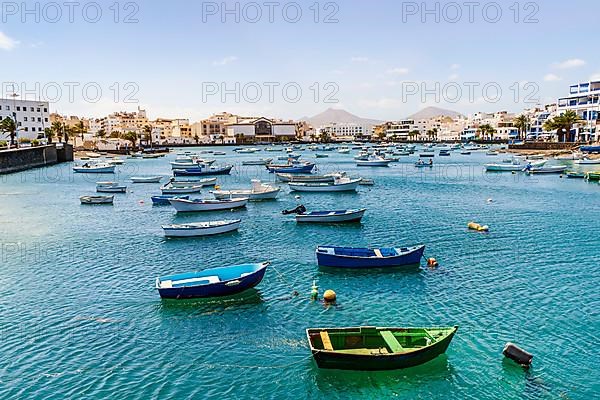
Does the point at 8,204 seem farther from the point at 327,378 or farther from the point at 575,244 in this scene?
the point at 575,244

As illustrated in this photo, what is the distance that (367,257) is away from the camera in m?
27.1

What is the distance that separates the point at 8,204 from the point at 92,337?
129ft

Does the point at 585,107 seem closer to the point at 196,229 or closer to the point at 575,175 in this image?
the point at 575,175

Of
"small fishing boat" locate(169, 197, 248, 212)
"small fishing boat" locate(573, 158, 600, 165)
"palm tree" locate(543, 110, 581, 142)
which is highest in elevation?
"palm tree" locate(543, 110, 581, 142)

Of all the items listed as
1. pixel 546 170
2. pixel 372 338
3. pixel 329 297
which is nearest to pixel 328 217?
pixel 329 297

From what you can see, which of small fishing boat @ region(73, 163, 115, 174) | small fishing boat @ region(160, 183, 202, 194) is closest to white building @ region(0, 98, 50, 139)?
small fishing boat @ region(73, 163, 115, 174)

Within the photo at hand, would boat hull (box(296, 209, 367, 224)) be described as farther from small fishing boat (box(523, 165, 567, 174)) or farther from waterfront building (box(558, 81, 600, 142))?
waterfront building (box(558, 81, 600, 142))

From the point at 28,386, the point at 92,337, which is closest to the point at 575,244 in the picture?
the point at 92,337

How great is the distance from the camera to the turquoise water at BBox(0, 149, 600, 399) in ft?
53.0

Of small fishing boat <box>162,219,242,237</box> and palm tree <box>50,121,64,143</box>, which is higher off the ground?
palm tree <box>50,121,64,143</box>

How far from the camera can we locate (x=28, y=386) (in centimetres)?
1598

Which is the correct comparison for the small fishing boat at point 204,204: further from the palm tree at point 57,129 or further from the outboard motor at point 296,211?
the palm tree at point 57,129

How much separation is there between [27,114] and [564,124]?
144 metres

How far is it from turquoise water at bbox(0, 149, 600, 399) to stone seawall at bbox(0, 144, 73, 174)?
45865 mm
